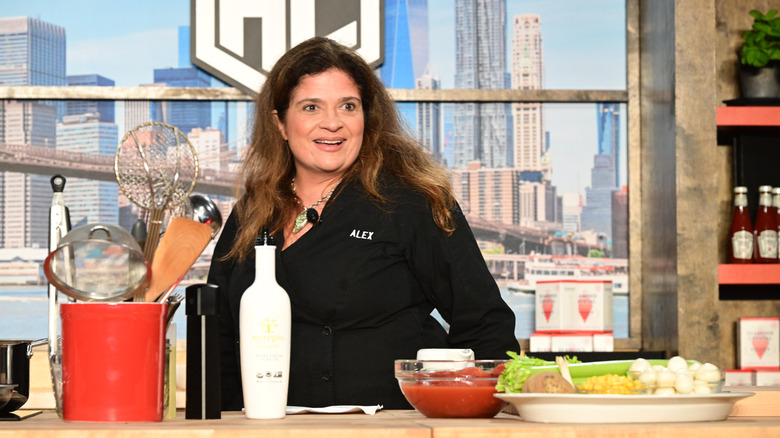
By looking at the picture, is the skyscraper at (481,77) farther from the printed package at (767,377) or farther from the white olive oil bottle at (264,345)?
the white olive oil bottle at (264,345)

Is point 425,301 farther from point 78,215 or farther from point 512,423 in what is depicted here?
point 78,215

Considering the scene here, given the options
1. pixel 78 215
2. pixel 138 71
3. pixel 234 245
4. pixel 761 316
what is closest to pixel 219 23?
pixel 138 71

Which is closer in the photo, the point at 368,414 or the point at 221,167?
the point at 368,414

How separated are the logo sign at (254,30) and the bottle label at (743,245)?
62.4 inches

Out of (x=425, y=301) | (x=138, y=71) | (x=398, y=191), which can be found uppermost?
(x=138, y=71)

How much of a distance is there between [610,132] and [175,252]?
2.81 meters

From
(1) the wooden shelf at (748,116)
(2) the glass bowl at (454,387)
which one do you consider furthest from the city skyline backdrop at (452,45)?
(2) the glass bowl at (454,387)

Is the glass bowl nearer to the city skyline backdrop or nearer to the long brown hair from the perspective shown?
the long brown hair

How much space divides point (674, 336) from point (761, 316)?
1.60 feet

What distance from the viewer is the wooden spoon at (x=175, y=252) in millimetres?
1270

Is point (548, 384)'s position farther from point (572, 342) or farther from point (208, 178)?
point (208, 178)

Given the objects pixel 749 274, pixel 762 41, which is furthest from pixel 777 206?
pixel 762 41

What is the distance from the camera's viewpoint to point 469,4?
3840 mm

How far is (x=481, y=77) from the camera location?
3838 millimetres
